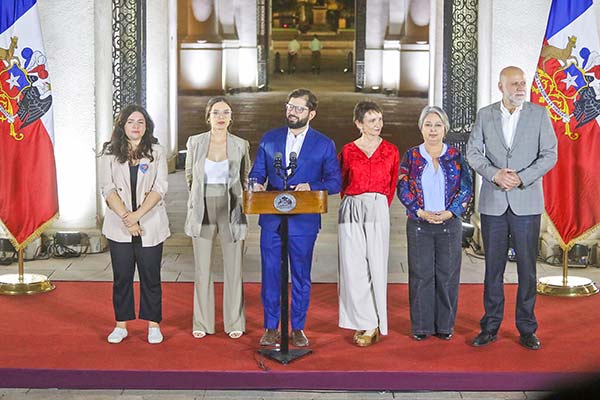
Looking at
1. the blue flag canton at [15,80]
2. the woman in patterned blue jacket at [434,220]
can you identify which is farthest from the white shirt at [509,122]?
the blue flag canton at [15,80]

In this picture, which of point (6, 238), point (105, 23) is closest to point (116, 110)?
point (105, 23)

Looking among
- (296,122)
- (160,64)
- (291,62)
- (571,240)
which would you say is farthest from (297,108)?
(291,62)

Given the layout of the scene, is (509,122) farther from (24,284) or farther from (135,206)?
(24,284)

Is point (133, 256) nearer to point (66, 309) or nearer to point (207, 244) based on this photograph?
point (207, 244)

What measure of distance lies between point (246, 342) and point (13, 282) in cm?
247

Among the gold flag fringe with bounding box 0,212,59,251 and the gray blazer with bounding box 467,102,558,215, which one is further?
the gold flag fringe with bounding box 0,212,59,251

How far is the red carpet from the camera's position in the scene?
6512 millimetres

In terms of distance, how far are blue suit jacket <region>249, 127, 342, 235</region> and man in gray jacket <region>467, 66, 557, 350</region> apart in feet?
3.23

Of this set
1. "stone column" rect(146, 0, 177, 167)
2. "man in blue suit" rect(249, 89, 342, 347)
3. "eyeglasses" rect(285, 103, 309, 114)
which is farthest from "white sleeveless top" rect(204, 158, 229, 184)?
"stone column" rect(146, 0, 177, 167)

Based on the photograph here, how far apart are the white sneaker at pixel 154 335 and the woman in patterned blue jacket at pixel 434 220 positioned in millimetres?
1719

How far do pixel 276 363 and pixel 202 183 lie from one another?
4.37 feet

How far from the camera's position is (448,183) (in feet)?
23.4

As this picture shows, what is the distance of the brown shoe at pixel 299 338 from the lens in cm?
705

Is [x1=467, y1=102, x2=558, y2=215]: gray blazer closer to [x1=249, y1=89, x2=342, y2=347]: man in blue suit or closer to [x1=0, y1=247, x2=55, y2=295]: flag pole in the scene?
[x1=249, y1=89, x2=342, y2=347]: man in blue suit
